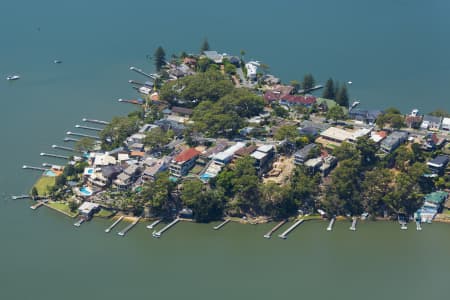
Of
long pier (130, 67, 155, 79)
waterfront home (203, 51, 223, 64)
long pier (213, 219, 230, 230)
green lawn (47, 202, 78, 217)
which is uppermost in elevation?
waterfront home (203, 51, 223, 64)

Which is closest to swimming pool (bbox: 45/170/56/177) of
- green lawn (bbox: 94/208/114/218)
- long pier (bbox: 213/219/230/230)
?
green lawn (bbox: 94/208/114/218)

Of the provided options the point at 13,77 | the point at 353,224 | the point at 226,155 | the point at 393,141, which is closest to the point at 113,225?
the point at 226,155

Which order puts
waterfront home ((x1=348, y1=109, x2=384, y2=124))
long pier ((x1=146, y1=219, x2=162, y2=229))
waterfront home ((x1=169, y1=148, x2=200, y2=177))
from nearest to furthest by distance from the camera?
long pier ((x1=146, y1=219, x2=162, y2=229)), waterfront home ((x1=169, y1=148, x2=200, y2=177)), waterfront home ((x1=348, y1=109, x2=384, y2=124))

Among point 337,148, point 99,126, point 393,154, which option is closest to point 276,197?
point 337,148

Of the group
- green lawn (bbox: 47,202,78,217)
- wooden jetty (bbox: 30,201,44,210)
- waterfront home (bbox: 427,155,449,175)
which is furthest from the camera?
waterfront home (bbox: 427,155,449,175)

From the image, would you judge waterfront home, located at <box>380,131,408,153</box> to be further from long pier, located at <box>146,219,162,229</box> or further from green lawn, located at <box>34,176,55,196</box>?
green lawn, located at <box>34,176,55,196</box>

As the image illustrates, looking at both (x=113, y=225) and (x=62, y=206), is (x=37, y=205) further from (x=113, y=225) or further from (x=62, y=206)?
(x=113, y=225)

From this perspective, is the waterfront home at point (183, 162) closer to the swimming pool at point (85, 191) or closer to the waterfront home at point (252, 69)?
the swimming pool at point (85, 191)
